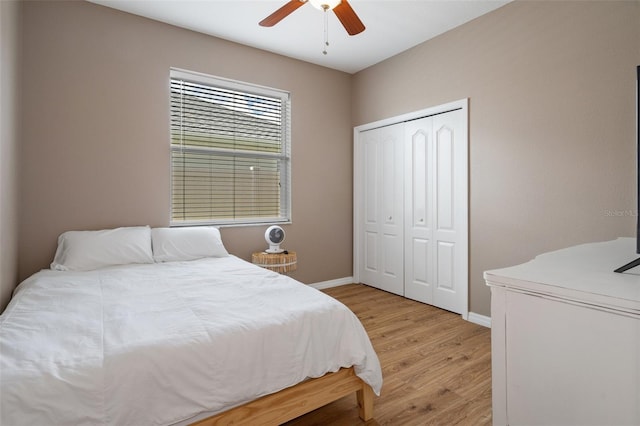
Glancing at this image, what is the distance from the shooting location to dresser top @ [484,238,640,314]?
0.83 metres

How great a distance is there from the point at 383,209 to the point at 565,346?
3.24m

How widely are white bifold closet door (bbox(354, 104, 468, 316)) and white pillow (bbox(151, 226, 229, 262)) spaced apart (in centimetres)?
Answer: 199

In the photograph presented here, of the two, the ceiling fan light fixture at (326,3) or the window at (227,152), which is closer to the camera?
the ceiling fan light fixture at (326,3)

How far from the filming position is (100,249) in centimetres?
260

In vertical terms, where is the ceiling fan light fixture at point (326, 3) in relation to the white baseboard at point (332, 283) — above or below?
above

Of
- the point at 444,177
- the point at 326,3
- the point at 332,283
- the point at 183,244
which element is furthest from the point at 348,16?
the point at 332,283

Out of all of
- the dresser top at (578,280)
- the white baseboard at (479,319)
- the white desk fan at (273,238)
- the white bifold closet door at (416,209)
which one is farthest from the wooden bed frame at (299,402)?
the white desk fan at (273,238)

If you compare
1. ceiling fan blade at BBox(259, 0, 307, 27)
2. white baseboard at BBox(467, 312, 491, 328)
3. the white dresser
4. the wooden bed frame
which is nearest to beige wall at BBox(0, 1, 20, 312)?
ceiling fan blade at BBox(259, 0, 307, 27)

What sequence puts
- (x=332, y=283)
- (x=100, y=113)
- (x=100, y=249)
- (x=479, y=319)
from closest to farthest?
1. (x=100, y=249)
2. (x=100, y=113)
3. (x=479, y=319)
4. (x=332, y=283)

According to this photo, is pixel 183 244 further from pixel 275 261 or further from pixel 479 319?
pixel 479 319

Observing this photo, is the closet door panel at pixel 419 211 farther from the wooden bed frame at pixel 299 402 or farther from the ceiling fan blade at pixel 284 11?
the wooden bed frame at pixel 299 402

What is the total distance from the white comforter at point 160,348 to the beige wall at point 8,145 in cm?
31

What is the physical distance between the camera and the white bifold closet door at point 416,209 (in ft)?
10.7

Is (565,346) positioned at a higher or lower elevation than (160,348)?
higher
